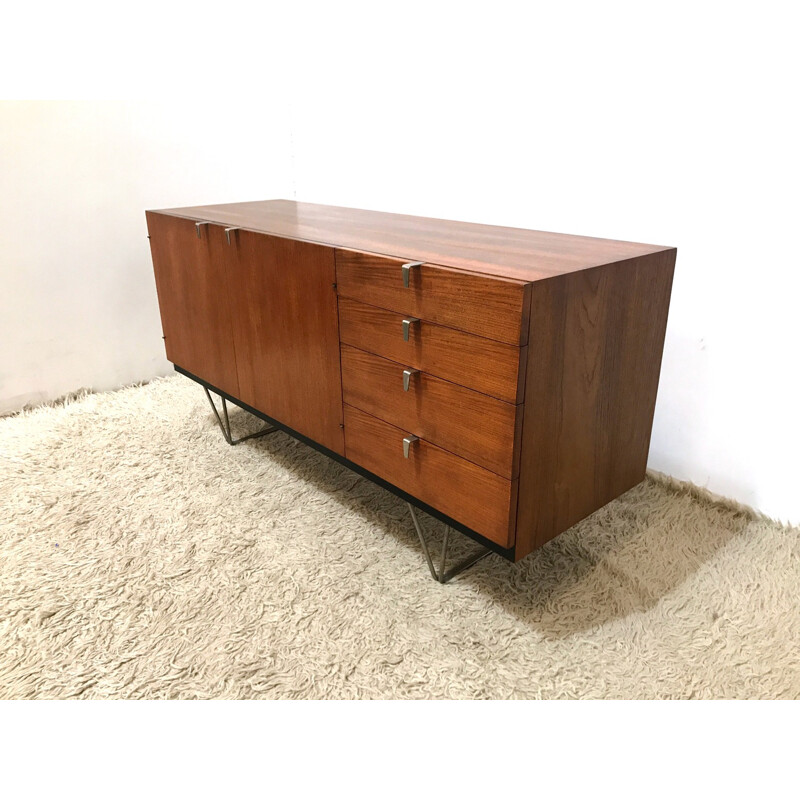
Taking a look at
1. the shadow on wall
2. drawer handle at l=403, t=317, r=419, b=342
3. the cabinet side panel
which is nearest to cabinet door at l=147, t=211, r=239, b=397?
the shadow on wall

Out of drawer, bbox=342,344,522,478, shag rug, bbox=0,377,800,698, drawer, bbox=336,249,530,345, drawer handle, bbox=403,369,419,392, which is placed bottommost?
shag rug, bbox=0,377,800,698

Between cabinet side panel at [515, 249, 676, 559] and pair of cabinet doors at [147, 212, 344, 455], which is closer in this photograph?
cabinet side panel at [515, 249, 676, 559]

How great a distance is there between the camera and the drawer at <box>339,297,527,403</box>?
3.77 feet

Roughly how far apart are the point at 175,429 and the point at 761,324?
6.10 ft

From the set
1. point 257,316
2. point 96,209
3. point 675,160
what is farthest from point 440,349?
point 96,209

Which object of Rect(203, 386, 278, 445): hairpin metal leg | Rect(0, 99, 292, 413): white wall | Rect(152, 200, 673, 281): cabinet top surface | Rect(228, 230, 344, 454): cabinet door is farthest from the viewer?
Rect(0, 99, 292, 413): white wall

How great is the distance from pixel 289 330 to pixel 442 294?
57cm

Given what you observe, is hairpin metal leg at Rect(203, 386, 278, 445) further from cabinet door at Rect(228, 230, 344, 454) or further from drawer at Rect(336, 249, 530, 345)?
drawer at Rect(336, 249, 530, 345)

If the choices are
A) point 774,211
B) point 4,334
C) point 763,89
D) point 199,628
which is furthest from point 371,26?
point 199,628

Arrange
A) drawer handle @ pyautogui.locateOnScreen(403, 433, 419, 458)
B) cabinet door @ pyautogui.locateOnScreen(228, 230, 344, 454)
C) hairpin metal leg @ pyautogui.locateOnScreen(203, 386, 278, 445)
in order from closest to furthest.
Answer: drawer handle @ pyautogui.locateOnScreen(403, 433, 419, 458) < cabinet door @ pyautogui.locateOnScreen(228, 230, 344, 454) < hairpin metal leg @ pyautogui.locateOnScreen(203, 386, 278, 445)

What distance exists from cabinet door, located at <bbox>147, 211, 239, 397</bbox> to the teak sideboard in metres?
0.06

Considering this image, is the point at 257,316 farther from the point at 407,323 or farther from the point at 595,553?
the point at 595,553

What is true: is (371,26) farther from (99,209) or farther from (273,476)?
(273,476)

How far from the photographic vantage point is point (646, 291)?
1.35m
